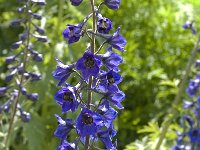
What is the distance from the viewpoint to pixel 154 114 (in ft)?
27.7

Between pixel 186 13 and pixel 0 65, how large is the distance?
2.70 m

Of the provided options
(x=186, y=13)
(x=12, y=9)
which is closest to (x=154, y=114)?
(x=186, y=13)

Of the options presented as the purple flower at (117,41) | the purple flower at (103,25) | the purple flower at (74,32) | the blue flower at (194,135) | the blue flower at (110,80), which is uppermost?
the purple flower at (103,25)

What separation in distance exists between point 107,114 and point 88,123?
6.9 inches

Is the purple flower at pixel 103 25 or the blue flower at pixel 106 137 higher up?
the purple flower at pixel 103 25

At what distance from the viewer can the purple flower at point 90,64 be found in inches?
123

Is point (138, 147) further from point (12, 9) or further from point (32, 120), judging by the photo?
point (12, 9)

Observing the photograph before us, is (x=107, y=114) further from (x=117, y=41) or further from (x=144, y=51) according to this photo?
(x=144, y=51)

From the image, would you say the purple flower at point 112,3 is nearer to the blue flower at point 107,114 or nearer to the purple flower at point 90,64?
the purple flower at point 90,64

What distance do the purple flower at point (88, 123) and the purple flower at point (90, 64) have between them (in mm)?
216

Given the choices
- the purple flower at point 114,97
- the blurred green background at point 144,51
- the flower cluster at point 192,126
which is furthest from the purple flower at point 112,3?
the blurred green background at point 144,51

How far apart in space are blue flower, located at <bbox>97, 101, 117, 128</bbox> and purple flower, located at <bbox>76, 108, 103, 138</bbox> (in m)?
0.09

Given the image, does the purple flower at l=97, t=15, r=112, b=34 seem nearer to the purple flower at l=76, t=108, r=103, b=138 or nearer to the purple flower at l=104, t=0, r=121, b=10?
the purple flower at l=104, t=0, r=121, b=10

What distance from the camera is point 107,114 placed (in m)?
3.31
